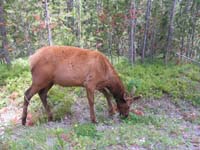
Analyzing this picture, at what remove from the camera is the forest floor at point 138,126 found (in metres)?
5.66

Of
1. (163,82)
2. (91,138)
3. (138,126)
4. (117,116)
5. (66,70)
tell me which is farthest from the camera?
(163,82)

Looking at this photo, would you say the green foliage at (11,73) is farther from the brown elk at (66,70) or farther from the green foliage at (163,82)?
the green foliage at (163,82)

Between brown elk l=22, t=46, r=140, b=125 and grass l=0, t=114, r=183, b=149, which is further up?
brown elk l=22, t=46, r=140, b=125

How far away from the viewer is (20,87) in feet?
31.3

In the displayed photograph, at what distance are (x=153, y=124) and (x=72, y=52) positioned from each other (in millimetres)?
2616

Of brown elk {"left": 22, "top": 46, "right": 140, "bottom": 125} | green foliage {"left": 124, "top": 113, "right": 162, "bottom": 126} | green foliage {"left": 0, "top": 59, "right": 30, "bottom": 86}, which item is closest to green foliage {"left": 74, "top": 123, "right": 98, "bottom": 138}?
brown elk {"left": 22, "top": 46, "right": 140, "bottom": 125}

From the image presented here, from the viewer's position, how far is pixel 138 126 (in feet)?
23.0

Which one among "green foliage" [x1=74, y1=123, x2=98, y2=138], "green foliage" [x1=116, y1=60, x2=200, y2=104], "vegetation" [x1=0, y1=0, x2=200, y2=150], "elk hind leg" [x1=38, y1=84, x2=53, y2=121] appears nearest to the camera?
"vegetation" [x1=0, y1=0, x2=200, y2=150]

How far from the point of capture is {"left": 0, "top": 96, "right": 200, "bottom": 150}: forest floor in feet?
18.6

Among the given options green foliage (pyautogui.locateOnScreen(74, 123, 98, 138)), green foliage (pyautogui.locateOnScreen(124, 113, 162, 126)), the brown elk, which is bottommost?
green foliage (pyautogui.locateOnScreen(124, 113, 162, 126))

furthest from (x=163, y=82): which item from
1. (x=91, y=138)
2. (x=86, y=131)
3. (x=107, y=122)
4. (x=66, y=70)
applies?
(x=91, y=138)

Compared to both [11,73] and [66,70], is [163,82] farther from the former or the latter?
[11,73]

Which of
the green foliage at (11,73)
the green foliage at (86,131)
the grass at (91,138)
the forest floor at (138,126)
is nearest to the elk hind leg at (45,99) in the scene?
the forest floor at (138,126)

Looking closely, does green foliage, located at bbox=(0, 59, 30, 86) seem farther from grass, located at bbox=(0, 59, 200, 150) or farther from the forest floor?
the forest floor
